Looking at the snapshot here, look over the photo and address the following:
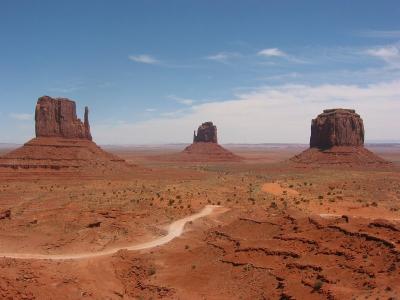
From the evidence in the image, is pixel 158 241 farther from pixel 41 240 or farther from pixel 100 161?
pixel 100 161

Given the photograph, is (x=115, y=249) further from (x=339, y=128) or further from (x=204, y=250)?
(x=339, y=128)

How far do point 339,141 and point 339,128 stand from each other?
351 cm

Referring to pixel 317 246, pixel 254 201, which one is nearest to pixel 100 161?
pixel 254 201

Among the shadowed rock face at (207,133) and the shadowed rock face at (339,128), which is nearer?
the shadowed rock face at (339,128)

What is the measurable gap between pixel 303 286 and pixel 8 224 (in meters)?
28.3

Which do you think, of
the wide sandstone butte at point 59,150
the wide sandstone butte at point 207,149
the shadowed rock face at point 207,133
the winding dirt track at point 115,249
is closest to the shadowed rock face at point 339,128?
the wide sandstone butte at point 207,149

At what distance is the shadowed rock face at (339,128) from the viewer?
11206cm

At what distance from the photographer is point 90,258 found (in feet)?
101

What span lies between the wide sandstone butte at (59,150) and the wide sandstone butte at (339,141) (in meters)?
48.6

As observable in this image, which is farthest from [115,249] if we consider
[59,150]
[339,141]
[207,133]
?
[207,133]

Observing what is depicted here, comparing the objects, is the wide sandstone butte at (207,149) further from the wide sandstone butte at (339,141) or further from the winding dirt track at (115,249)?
the winding dirt track at (115,249)

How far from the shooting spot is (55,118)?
9150 cm

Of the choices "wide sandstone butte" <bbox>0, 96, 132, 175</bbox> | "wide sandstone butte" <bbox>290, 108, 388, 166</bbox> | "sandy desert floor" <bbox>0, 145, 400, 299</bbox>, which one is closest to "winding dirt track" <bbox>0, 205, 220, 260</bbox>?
"sandy desert floor" <bbox>0, 145, 400, 299</bbox>

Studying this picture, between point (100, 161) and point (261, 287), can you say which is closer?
point (261, 287)
